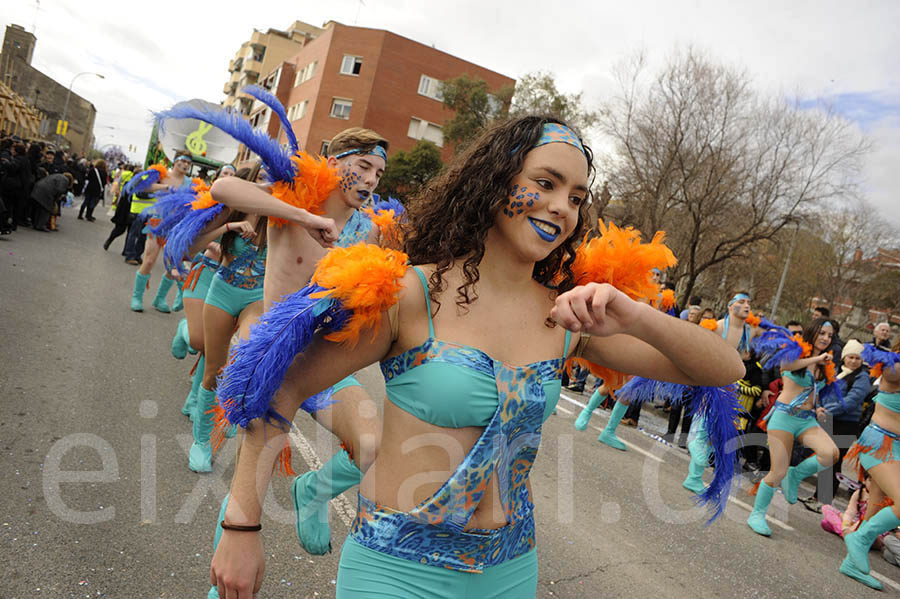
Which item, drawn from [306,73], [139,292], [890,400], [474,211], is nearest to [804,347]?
[890,400]

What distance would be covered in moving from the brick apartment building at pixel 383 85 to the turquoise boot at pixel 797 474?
31368 mm

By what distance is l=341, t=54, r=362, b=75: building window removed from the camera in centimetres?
3784

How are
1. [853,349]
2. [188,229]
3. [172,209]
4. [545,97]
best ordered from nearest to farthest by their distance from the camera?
[188,229], [172,209], [853,349], [545,97]

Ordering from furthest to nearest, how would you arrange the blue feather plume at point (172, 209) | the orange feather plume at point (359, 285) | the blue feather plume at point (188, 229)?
the blue feather plume at point (172, 209) < the blue feather plume at point (188, 229) < the orange feather plume at point (359, 285)

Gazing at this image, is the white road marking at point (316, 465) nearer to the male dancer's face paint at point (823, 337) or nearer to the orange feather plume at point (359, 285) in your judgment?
the orange feather plume at point (359, 285)

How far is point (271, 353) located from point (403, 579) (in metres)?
0.64

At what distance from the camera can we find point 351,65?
125ft

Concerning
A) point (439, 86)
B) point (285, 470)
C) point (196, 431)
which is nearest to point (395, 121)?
point (439, 86)

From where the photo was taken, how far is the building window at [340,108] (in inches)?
1496

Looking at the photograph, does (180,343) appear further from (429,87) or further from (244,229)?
(429,87)

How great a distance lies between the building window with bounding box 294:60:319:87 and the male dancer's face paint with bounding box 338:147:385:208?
1581 inches

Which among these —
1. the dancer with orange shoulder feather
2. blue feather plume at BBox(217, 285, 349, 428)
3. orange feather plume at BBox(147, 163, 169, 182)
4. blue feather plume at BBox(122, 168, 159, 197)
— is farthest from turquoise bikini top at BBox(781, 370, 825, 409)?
blue feather plume at BBox(122, 168, 159, 197)

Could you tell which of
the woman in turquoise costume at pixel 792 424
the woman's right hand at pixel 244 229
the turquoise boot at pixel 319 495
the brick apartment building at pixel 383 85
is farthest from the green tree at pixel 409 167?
the turquoise boot at pixel 319 495

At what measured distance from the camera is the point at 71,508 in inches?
136
